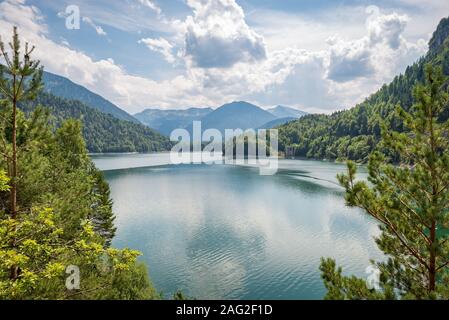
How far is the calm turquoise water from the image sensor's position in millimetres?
28250

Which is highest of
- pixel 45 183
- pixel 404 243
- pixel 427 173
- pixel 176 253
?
pixel 427 173

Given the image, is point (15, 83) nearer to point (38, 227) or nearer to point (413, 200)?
point (38, 227)

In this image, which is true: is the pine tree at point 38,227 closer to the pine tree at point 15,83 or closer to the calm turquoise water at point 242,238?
the pine tree at point 15,83

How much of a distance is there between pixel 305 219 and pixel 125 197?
39229mm

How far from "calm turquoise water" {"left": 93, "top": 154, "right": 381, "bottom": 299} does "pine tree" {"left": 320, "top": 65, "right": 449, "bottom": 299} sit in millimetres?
9294

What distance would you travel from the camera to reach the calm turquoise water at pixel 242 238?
2825 cm

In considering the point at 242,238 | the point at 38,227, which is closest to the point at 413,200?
the point at 38,227

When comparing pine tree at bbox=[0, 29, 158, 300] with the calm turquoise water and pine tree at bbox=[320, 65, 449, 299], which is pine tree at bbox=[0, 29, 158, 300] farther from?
the calm turquoise water

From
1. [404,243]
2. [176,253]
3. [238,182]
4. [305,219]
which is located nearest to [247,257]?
[176,253]

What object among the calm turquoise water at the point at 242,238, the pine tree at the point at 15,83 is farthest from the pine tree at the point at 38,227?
the calm turquoise water at the point at 242,238

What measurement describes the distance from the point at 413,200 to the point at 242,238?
3191 cm

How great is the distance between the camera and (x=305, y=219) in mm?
51344
